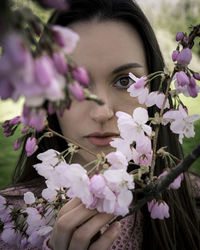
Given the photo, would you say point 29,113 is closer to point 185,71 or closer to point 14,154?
point 185,71

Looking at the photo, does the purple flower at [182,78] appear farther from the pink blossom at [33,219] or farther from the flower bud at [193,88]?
the pink blossom at [33,219]

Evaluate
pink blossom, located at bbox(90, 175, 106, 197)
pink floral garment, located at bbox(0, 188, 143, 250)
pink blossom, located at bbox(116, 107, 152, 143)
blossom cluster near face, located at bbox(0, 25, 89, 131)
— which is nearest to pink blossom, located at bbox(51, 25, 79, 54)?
blossom cluster near face, located at bbox(0, 25, 89, 131)

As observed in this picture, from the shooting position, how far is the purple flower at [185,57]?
659mm

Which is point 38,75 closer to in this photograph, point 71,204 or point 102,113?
point 71,204

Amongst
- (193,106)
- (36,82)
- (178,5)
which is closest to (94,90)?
(36,82)

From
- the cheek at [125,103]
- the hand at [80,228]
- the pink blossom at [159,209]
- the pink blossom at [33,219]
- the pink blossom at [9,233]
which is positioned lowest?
the pink blossom at [9,233]

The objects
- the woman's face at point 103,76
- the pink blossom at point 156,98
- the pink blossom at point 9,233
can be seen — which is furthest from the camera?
the woman's face at point 103,76

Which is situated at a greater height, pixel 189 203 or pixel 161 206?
pixel 161 206

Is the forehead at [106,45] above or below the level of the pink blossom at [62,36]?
below

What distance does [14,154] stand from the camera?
9.51 ft

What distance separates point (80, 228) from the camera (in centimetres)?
69

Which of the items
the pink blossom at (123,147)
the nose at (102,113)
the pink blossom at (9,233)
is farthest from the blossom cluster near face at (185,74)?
the pink blossom at (9,233)

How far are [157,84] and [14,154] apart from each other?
6.38 feet

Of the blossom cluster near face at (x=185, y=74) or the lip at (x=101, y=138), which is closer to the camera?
the blossom cluster near face at (x=185, y=74)
